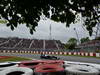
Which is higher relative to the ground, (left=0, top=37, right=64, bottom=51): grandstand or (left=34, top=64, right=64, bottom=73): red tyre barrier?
(left=0, top=37, right=64, bottom=51): grandstand

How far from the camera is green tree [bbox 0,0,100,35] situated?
299cm

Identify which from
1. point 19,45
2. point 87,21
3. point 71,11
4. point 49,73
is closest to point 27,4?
point 71,11

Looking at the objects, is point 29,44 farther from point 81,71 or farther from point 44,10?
point 44,10

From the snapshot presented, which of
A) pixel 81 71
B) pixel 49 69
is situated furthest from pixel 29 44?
pixel 81 71

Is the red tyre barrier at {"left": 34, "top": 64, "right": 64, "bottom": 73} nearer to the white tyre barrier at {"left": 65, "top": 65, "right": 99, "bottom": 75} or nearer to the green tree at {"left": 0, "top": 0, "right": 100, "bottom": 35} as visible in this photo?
the white tyre barrier at {"left": 65, "top": 65, "right": 99, "bottom": 75}

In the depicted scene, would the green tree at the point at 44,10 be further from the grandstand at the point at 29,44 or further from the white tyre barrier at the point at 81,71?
the grandstand at the point at 29,44

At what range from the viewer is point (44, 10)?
313cm

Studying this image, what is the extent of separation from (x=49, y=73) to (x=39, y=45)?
9015 cm

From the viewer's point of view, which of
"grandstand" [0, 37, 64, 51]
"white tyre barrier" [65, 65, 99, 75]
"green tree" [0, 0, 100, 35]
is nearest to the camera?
"green tree" [0, 0, 100, 35]

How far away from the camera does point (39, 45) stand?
9438cm

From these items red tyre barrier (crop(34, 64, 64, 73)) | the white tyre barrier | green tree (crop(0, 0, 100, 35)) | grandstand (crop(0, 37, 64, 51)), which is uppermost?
grandstand (crop(0, 37, 64, 51))

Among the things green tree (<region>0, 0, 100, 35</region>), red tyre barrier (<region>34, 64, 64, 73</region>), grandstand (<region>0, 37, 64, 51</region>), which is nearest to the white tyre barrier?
red tyre barrier (<region>34, 64, 64, 73</region>)

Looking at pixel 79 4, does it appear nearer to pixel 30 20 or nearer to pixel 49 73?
pixel 30 20

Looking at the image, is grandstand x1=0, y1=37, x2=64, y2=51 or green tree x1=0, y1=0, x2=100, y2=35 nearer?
green tree x1=0, y1=0, x2=100, y2=35
